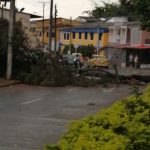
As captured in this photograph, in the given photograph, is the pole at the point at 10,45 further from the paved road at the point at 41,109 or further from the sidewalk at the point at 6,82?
the paved road at the point at 41,109

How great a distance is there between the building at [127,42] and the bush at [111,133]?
66296mm

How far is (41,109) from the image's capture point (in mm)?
18234

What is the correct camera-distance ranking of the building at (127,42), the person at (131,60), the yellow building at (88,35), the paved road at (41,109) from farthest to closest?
the yellow building at (88,35)
the building at (127,42)
the person at (131,60)
the paved road at (41,109)

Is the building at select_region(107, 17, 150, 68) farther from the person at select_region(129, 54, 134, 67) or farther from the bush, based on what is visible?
the bush

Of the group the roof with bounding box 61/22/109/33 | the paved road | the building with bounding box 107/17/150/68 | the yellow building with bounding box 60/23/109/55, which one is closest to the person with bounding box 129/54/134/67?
the building with bounding box 107/17/150/68

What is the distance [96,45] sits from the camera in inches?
3676

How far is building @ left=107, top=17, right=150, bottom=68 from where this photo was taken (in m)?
77.6

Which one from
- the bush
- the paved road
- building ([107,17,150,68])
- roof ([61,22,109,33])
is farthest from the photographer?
roof ([61,22,109,33])

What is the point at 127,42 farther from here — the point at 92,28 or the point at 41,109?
the point at 41,109

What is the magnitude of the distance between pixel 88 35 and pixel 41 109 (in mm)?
78397

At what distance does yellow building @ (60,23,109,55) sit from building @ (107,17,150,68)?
1.39m

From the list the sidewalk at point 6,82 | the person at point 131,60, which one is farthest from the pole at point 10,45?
the person at point 131,60

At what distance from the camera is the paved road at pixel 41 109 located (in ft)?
37.9

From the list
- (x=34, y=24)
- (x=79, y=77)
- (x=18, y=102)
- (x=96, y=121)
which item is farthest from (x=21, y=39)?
(x=34, y=24)
